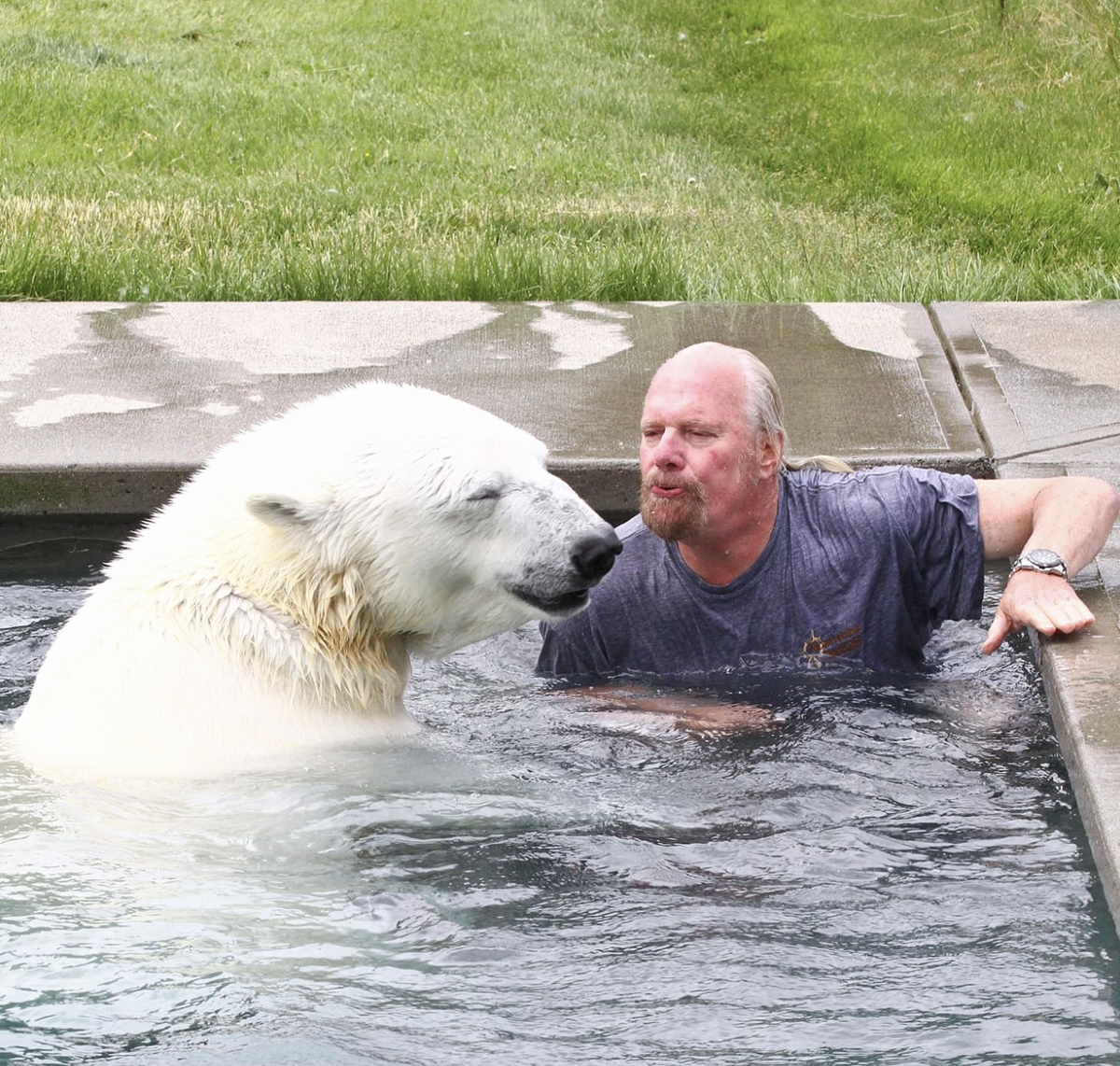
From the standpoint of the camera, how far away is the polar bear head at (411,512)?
10.2 ft

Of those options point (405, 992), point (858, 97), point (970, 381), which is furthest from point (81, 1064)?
point (858, 97)

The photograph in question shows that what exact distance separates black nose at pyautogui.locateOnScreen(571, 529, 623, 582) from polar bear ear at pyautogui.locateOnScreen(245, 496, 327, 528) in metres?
0.51

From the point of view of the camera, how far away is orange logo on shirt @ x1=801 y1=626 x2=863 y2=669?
390 cm

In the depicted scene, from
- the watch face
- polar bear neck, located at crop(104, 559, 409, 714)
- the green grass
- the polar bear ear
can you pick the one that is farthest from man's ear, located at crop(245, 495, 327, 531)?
the green grass

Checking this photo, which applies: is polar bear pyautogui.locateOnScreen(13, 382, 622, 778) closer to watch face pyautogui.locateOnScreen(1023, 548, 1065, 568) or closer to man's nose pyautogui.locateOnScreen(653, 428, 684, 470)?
man's nose pyautogui.locateOnScreen(653, 428, 684, 470)

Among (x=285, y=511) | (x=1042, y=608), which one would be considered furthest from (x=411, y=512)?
(x=1042, y=608)

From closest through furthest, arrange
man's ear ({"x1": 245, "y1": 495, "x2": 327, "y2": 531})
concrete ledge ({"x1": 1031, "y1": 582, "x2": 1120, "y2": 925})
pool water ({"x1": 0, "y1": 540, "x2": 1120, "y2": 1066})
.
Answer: pool water ({"x1": 0, "y1": 540, "x2": 1120, "y2": 1066})
concrete ledge ({"x1": 1031, "y1": 582, "x2": 1120, "y2": 925})
man's ear ({"x1": 245, "y1": 495, "x2": 327, "y2": 531})

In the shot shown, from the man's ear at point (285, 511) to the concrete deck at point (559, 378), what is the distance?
1754mm

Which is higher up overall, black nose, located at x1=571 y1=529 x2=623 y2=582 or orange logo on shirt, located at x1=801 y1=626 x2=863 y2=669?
black nose, located at x1=571 y1=529 x2=623 y2=582

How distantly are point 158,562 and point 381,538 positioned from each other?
0.47m

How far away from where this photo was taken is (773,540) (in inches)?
153

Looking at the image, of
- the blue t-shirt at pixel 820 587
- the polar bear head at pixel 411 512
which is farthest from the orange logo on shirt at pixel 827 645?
the polar bear head at pixel 411 512

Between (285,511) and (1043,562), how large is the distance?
1.68 metres

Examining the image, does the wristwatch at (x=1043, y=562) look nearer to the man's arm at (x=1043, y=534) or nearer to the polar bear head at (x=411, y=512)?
the man's arm at (x=1043, y=534)
